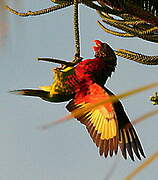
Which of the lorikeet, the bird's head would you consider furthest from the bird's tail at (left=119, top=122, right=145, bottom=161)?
the bird's head

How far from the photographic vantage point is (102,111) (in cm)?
137

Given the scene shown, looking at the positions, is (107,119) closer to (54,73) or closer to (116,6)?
(54,73)

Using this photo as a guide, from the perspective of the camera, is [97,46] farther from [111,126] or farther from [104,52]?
[111,126]

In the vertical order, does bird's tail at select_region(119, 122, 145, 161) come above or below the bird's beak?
below

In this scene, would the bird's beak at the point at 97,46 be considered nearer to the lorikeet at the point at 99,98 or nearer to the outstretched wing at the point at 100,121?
the lorikeet at the point at 99,98

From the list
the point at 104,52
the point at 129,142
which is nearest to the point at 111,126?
the point at 129,142

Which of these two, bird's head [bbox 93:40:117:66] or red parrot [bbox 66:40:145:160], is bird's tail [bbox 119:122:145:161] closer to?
red parrot [bbox 66:40:145:160]

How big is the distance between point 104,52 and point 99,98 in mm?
204

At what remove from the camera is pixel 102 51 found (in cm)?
135

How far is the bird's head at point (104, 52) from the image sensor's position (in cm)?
136

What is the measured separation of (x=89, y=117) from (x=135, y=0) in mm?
410

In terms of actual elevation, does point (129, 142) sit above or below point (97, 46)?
below

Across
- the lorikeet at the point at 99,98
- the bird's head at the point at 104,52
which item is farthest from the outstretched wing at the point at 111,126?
the bird's head at the point at 104,52

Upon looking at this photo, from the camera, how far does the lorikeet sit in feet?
4.03
